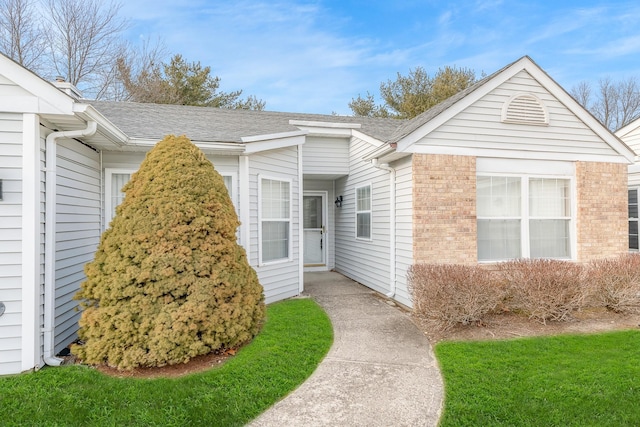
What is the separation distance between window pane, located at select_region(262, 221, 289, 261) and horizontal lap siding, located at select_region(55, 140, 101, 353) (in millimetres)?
2900

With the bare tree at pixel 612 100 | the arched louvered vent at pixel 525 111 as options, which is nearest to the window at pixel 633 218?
the arched louvered vent at pixel 525 111

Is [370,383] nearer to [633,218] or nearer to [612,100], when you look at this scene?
[633,218]

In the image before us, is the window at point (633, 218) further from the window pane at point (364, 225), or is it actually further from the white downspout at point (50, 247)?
the white downspout at point (50, 247)

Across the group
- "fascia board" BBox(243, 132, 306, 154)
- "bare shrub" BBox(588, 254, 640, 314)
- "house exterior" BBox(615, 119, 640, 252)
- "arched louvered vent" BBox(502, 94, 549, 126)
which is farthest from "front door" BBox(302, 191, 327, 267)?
"house exterior" BBox(615, 119, 640, 252)

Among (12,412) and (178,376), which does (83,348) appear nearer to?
(12,412)

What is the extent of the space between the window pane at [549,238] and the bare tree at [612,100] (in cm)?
2418

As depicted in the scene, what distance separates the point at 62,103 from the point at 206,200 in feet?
6.22

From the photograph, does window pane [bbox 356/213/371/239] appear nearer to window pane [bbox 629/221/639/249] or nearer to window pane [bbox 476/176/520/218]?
window pane [bbox 476/176/520/218]

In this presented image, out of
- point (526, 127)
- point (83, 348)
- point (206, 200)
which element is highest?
point (526, 127)

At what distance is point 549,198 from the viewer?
24.4ft

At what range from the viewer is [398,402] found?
356 cm

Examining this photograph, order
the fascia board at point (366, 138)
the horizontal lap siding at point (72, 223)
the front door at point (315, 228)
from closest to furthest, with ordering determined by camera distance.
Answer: the horizontal lap siding at point (72, 223) < the fascia board at point (366, 138) < the front door at point (315, 228)

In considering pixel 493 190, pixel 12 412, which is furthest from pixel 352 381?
pixel 493 190

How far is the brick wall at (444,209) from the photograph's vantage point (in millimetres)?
6617
